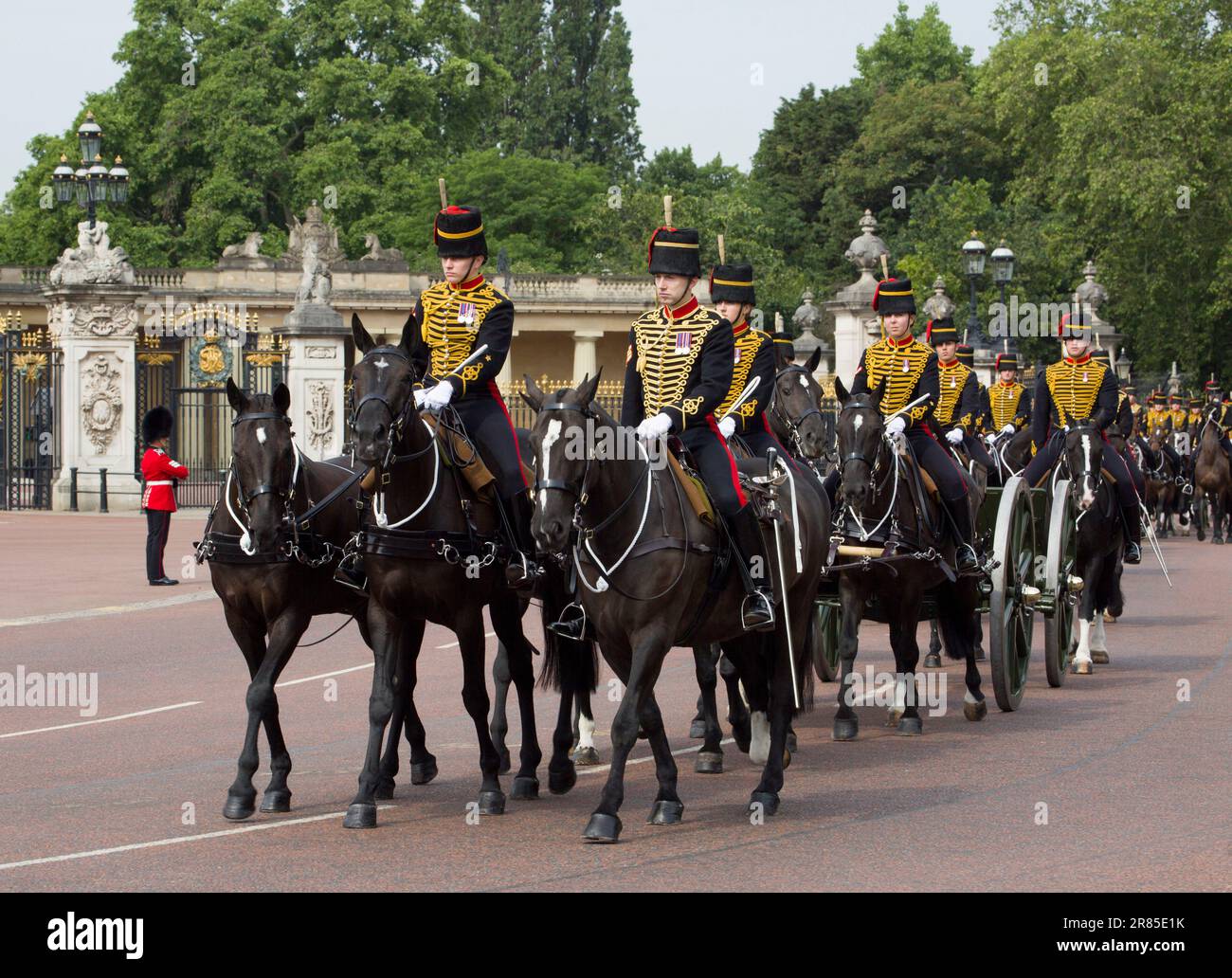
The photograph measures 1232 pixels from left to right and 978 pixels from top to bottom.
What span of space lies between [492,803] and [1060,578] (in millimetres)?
6048

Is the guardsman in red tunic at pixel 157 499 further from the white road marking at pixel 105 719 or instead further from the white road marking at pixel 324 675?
the white road marking at pixel 105 719

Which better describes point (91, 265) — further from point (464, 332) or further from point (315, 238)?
point (315, 238)

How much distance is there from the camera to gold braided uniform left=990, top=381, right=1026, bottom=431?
73.8 feet

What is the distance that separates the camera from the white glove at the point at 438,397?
30.2 ft

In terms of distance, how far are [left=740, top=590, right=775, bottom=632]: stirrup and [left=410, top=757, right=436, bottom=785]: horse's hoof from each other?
1990 mm

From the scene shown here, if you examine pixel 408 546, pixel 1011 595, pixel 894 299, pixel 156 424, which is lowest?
pixel 1011 595

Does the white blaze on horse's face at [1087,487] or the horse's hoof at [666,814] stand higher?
the white blaze on horse's face at [1087,487]

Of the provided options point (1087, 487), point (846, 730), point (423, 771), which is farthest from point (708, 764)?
point (1087, 487)

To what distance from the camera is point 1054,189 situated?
60062 millimetres

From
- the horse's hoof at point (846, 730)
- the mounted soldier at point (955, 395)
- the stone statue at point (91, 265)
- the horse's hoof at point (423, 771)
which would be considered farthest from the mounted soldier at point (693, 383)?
the stone statue at point (91, 265)


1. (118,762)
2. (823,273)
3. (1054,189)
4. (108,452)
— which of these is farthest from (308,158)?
(118,762)

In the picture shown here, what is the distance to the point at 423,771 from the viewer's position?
10.0 metres

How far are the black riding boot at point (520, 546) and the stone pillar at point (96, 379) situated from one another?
2398cm

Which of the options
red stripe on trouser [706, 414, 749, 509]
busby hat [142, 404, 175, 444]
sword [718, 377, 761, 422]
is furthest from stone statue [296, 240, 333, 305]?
red stripe on trouser [706, 414, 749, 509]
